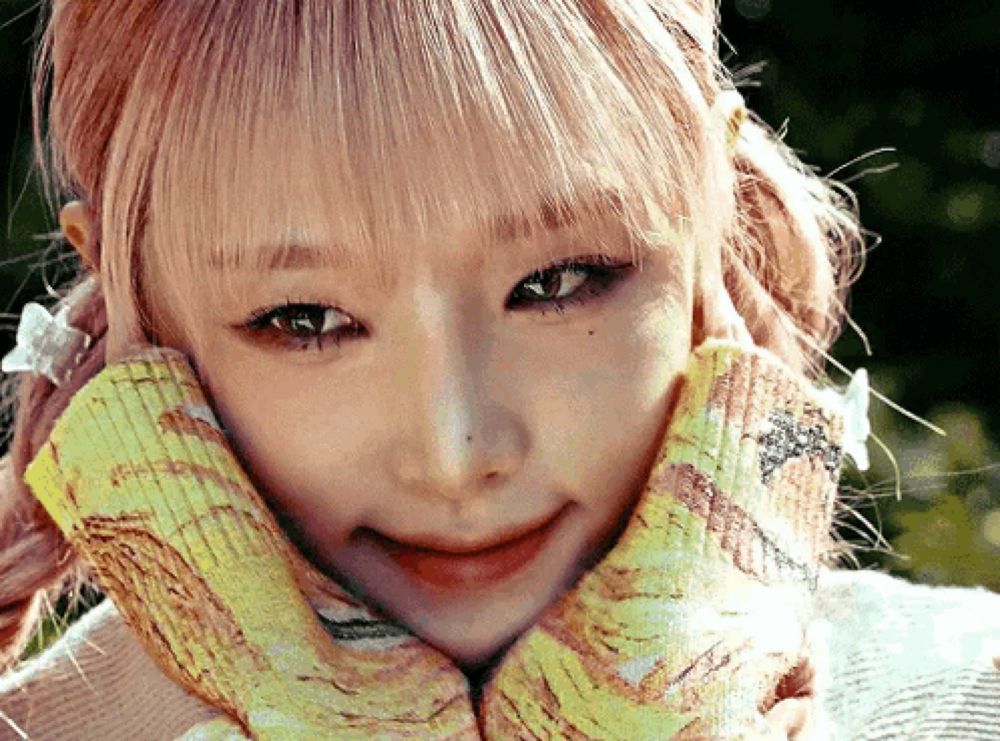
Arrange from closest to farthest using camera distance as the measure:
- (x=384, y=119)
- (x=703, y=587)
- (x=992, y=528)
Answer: (x=384, y=119), (x=703, y=587), (x=992, y=528)

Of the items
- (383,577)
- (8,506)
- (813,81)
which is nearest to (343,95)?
(383,577)

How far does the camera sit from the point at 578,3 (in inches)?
56.9

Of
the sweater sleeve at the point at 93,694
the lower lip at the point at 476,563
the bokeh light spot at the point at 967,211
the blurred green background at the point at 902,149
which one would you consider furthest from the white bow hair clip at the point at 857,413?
the bokeh light spot at the point at 967,211

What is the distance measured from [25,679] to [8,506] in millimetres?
166

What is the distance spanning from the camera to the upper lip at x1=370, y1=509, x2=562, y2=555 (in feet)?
4.90

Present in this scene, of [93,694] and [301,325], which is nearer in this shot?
[301,325]

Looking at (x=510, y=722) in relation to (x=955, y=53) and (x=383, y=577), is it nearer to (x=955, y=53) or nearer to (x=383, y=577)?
(x=383, y=577)

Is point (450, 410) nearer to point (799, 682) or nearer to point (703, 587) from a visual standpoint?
point (703, 587)

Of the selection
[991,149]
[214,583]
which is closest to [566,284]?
[214,583]

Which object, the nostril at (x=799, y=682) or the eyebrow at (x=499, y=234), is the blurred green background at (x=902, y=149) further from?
the eyebrow at (x=499, y=234)

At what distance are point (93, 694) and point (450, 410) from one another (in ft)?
1.91

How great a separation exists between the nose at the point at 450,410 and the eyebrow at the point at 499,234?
62 mm

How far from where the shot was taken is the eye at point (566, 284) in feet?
4.86

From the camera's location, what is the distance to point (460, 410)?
56.1 inches
